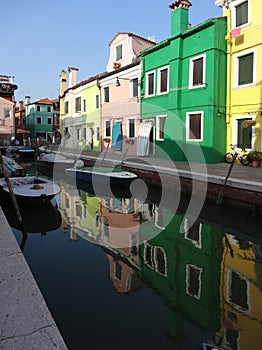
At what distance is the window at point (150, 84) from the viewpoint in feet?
57.6

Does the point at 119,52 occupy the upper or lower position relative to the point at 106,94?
upper

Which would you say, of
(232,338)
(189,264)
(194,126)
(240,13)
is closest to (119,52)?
(194,126)

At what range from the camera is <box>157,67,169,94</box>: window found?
54.6ft

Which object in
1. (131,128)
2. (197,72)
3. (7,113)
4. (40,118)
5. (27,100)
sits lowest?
(131,128)

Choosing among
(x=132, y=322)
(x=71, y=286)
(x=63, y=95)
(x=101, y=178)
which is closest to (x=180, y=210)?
(x=101, y=178)

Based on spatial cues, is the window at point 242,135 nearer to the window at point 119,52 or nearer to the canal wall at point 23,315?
the window at point 119,52

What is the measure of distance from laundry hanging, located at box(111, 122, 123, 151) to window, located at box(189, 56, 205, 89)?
675 cm

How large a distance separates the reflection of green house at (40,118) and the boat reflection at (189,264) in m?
39.4

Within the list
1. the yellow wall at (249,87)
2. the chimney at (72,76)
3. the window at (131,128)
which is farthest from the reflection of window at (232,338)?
the chimney at (72,76)

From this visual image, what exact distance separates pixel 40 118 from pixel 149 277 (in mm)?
44876

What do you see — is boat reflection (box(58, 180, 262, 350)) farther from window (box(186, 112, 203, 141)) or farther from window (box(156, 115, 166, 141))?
window (box(156, 115, 166, 141))

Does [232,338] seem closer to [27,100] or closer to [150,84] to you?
[150,84]

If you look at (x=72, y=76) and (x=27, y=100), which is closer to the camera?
(x=72, y=76)

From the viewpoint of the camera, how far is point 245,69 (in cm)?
1348
